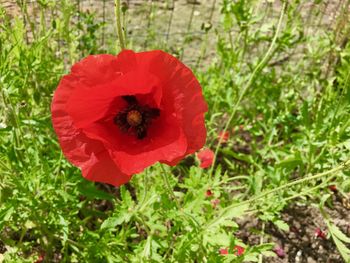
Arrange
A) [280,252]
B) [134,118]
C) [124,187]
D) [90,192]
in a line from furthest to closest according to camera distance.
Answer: [280,252], [90,192], [124,187], [134,118]

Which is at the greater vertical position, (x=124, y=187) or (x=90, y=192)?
(x=124, y=187)

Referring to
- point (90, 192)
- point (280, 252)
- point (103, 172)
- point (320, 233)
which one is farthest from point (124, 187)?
point (320, 233)

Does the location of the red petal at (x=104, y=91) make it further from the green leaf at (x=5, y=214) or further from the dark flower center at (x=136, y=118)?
the green leaf at (x=5, y=214)

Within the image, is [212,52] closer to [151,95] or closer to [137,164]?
[151,95]

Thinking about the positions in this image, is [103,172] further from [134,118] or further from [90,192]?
[90,192]

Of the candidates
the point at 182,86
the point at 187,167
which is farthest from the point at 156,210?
the point at 187,167

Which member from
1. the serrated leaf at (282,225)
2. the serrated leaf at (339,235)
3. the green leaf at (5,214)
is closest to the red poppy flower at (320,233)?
the serrated leaf at (282,225)

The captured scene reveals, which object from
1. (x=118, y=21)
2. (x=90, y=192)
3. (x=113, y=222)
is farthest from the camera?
(x=90, y=192)

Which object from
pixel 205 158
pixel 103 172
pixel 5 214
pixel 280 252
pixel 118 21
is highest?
pixel 118 21
